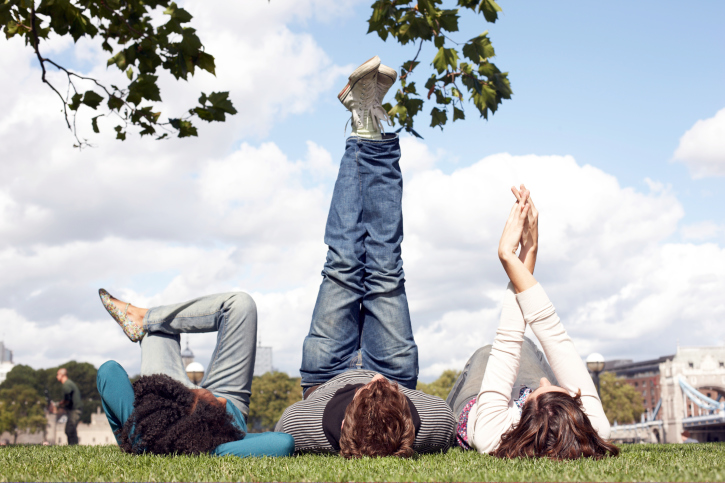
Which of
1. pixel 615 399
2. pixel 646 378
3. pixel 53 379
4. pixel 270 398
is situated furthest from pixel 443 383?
pixel 646 378

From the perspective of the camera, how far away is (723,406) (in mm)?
77375

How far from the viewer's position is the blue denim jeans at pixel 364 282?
5.18 m

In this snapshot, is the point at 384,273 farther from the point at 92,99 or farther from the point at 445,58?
the point at 92,99

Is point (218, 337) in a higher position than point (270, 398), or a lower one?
higher

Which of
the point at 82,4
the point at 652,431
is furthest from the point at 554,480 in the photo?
the point at 652,431

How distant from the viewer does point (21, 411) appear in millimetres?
80188

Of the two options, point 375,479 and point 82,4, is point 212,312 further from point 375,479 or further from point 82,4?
point 82,4

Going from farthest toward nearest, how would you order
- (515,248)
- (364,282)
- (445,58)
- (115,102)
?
1. (115,102)
2. (445,58)
3. (364,282)
4. (515,248)

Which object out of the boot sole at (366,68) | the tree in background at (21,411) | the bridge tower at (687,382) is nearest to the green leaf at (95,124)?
the boot sole at (366,68)

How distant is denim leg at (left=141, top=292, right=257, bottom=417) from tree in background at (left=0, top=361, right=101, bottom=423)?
9677cm

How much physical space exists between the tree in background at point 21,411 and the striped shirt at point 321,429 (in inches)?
3272

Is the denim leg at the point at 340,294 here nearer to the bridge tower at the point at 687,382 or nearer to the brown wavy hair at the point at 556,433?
the brown wavy hair at the point at 556,433

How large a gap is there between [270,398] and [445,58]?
77057 millimetres

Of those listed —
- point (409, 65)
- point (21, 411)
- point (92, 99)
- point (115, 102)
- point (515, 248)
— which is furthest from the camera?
point (21, 411)
